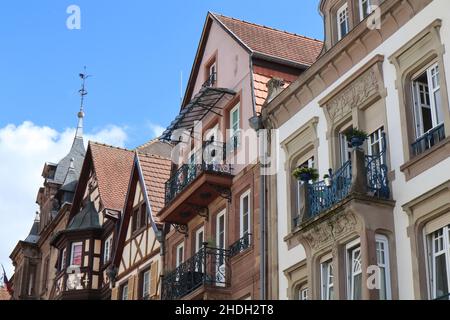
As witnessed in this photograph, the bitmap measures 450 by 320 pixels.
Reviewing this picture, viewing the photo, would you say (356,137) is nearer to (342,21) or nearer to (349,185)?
(349,185)

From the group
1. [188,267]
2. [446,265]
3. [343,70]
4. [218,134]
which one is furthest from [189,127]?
[446,265]

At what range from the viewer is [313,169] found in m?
19.9

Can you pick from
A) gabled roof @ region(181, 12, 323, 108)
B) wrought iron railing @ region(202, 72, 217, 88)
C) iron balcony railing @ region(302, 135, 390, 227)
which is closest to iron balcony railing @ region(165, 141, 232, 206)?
wrought iron railing @ region(202, 72, 217, 88)

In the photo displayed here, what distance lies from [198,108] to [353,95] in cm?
→ 839

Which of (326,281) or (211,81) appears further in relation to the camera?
(211,81)

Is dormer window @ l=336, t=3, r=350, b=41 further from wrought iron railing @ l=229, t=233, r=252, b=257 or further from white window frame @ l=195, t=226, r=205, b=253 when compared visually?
white window frame @ l=195, t=226, r=205, b=253

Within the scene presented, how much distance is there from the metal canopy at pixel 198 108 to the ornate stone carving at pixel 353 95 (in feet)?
19.6

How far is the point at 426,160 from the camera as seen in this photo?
1723cm

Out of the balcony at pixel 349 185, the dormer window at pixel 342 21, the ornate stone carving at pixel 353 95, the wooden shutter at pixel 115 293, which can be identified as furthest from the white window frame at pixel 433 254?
the wooden shutter at pixel 115 293

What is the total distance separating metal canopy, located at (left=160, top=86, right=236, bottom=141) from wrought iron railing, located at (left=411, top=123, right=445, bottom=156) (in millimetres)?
9438

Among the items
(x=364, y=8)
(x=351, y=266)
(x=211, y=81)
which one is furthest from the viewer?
(x=211, y=81)

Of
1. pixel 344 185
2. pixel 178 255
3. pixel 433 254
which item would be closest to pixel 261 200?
pixel 344 185

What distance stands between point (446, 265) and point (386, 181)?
2.53 m
